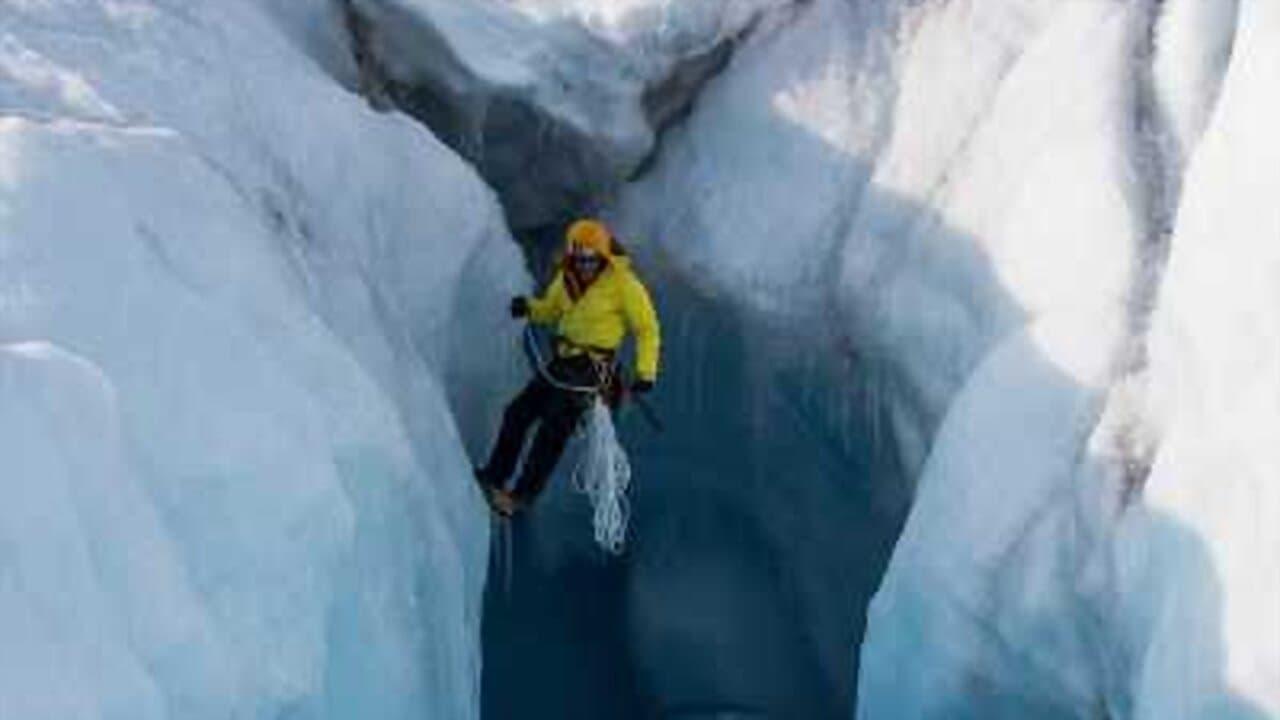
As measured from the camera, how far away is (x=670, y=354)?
10188mm

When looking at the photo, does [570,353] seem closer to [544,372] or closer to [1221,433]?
[544,372]

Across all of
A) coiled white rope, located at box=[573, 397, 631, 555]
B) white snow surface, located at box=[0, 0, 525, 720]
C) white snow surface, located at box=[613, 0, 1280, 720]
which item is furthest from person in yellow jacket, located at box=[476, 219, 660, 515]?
white snow surface, located at box=[613, 0, 1280, 720]

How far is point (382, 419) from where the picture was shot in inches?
259

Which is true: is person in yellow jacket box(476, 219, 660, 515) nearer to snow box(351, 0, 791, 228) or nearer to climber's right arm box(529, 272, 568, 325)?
climber's right arm box(529, 272, 568, 325)

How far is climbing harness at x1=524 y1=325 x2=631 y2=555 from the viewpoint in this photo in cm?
827

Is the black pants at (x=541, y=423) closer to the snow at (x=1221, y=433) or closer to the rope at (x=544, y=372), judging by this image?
the rope at (x=544, y=372)

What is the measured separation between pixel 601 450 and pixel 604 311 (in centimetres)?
58

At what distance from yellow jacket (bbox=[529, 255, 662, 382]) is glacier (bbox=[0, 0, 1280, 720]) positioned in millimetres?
387

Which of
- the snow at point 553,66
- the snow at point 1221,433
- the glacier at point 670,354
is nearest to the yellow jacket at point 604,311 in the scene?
the glacier at point 670,354

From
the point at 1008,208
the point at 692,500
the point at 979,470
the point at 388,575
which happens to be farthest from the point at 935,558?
the point at 692,500

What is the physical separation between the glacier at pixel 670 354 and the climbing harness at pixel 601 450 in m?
0.49

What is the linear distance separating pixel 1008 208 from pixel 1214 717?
2.61m

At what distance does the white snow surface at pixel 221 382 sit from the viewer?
4938 mm

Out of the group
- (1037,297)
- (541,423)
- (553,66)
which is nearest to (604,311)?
(541,423)
